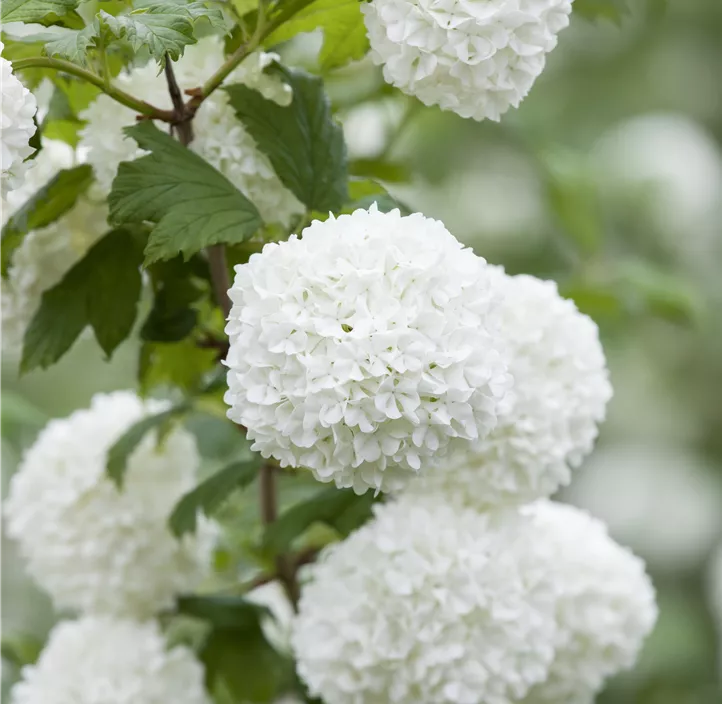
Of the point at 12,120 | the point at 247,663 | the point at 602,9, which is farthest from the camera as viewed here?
the point at 247,663

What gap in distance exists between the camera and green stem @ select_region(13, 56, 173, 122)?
24.8 inches

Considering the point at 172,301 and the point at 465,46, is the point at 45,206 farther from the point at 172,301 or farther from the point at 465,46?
the point at 465,46

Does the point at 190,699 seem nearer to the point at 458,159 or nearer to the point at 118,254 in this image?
the point at 118,254

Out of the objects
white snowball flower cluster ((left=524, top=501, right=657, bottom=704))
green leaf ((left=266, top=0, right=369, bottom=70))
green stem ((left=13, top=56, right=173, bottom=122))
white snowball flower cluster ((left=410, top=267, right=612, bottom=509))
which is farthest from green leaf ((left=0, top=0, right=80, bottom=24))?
white snowball flower cluster ((left=524, top=501, right=657, bottom=704))

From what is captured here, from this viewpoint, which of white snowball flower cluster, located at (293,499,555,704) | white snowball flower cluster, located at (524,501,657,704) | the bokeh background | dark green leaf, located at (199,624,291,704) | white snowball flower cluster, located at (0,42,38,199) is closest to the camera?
white snowball flower cluster, located at (0,42,38,199)

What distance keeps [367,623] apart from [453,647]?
0.06 meters

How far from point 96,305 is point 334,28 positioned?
0.26m

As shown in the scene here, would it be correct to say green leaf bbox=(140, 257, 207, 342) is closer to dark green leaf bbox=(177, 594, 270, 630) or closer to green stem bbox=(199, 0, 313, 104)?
green stem bbox=(199, 0, 313, 104)

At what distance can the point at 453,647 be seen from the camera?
766mm

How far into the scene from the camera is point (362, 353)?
567mm

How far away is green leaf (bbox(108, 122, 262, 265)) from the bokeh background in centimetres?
104

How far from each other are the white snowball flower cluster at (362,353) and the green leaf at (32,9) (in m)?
0.20

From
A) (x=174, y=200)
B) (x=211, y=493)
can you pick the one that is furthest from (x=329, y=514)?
(x=174, y=200)

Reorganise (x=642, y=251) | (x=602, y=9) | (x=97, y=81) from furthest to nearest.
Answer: (x=642, y=251) → (x=602, y=9) → (x=97, y=81)
